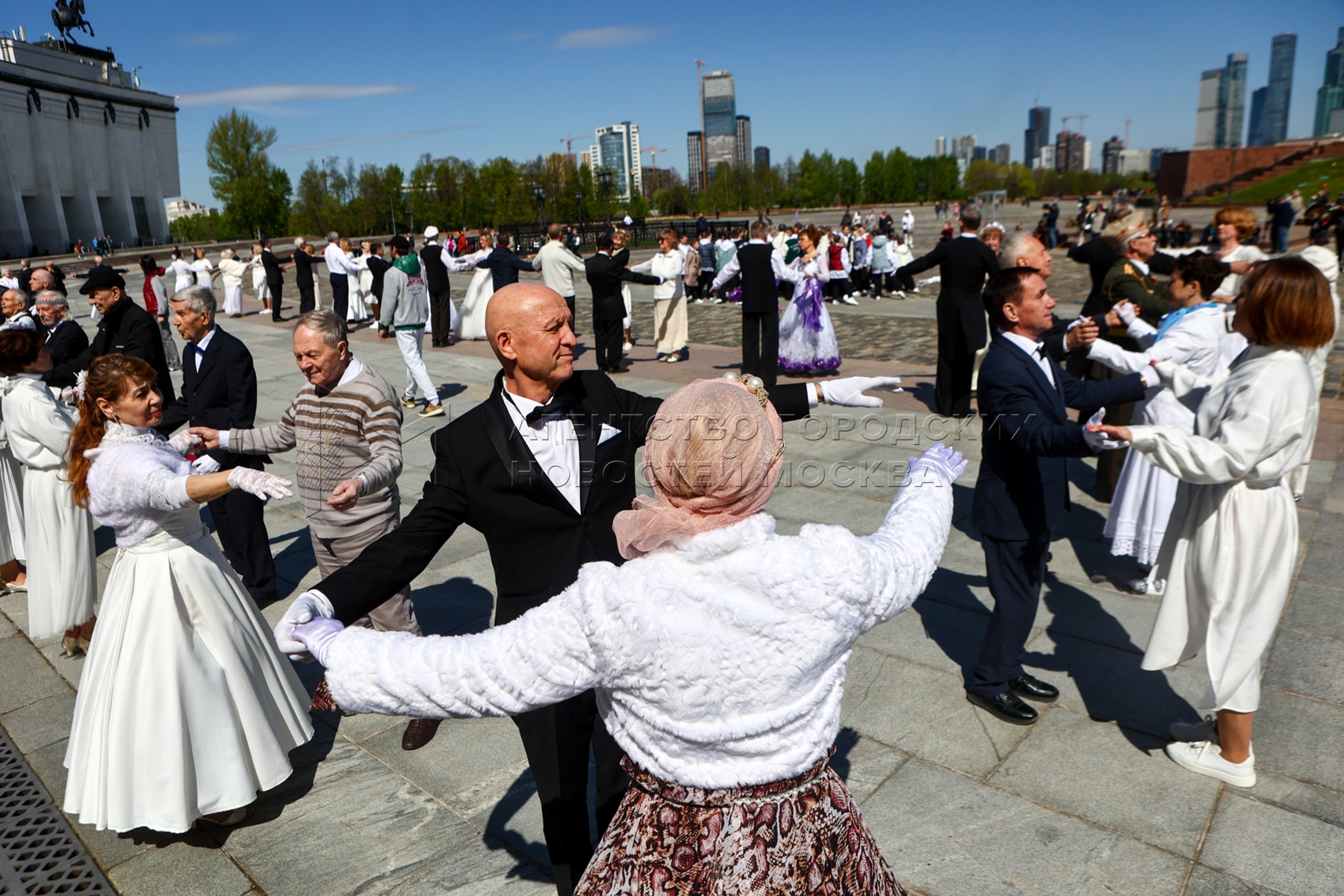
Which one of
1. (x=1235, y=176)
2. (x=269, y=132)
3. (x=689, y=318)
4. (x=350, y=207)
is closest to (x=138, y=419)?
(x=689, y=318)

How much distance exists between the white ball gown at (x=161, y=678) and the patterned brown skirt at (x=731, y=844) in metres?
2.23

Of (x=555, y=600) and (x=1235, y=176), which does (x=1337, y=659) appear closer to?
(x=555, y=600)

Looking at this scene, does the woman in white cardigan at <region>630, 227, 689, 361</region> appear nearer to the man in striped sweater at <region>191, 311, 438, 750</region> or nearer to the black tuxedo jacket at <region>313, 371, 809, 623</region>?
the man in striped sweater at <region>191, 311, 438, 750</region>

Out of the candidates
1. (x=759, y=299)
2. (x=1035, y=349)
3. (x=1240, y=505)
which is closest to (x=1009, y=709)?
(x=1240, y=505)

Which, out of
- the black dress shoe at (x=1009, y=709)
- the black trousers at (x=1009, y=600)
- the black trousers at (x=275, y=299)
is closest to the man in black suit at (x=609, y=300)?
the black trousers at (x=1009, y=600)

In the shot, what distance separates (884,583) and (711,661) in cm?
39

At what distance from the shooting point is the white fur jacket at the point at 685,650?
156 centimetres

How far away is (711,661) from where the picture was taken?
1565mm

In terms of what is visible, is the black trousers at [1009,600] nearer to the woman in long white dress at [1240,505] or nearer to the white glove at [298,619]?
the woman in long white dress at [1240,505]

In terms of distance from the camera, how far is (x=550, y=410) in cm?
258

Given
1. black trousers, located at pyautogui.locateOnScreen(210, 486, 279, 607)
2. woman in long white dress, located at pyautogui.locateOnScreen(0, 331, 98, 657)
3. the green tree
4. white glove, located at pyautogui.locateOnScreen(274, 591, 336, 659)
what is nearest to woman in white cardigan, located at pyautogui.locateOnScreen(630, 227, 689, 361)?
black trousers, located at pyautogui.locateOnScreen(210, 486, 279, 607)

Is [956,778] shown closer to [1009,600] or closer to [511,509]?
[1009,600]

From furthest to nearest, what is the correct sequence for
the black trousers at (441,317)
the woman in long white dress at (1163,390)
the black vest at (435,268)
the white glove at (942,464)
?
the black trousers at (441,317), the black vest at (435,268), the woman in long white dress at (1163,390), the white glove at (942,464)

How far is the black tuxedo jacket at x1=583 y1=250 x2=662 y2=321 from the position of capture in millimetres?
12078
